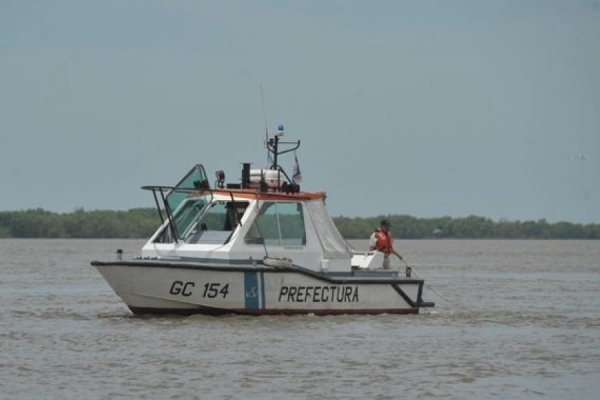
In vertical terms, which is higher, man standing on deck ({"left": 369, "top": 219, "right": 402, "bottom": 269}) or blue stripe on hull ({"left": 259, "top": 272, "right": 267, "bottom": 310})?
man standing on deck ({"left": 369, "top": 219, "right": 402, "bottom": 269})

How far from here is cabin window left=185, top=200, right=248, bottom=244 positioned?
89.4 feet

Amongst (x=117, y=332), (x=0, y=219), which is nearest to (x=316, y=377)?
(x=117, y=332)

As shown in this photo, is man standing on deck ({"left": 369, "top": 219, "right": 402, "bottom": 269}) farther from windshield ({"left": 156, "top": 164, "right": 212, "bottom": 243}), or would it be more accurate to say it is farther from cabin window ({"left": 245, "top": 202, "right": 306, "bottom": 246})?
windshield ({"left": 156, "top": 164, "right": 212, "bottom": 243})

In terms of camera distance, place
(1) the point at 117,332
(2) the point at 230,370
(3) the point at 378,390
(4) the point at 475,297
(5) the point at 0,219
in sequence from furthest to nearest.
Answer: (5) the point at 0,219 < (4) the point at 475,297 < (1) the point at 117,332 < (2) the point at 230,370 < (3) the point at 378,390

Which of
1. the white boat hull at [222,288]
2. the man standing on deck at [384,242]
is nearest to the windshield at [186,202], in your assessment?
the white boat hull at [222,288]

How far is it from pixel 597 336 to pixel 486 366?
5314 millimetres

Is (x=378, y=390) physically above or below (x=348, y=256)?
below

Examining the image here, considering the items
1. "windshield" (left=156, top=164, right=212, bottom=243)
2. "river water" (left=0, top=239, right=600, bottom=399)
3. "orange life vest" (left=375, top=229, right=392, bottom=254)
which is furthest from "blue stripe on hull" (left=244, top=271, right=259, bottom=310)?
"orange life vest" (left=375, top=229, right=392, bottom=254)

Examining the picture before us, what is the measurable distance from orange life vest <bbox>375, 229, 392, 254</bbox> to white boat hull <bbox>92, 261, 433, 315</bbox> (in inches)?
69.1

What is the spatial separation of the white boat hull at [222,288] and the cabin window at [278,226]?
0.77 m

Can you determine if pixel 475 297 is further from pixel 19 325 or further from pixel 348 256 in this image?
pixel 19 325

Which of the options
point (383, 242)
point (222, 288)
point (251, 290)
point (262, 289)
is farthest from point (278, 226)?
point (383, 242)

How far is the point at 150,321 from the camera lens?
2655 centimetres

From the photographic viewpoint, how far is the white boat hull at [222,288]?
2611cm
